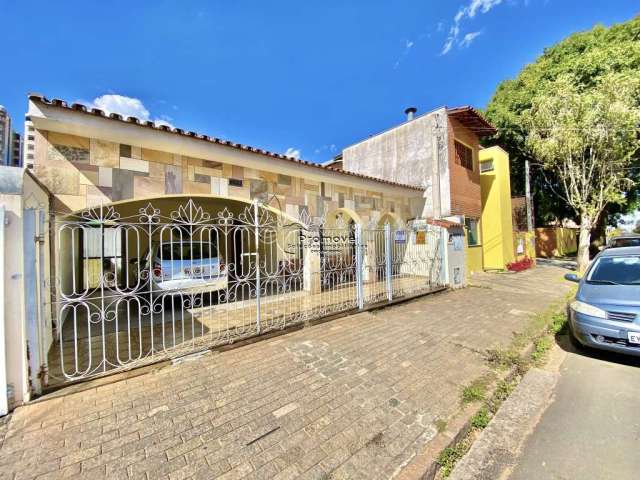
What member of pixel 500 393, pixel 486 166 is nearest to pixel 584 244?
pixel 486 166

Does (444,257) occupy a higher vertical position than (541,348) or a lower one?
higher

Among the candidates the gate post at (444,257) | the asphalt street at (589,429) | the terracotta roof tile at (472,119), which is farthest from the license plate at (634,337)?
the terracotta roof tile at (472,119)

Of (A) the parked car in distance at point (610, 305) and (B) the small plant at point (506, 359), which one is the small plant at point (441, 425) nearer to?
(B) the small plant at point (506, 359)

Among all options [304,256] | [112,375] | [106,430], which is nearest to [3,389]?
[112,375]

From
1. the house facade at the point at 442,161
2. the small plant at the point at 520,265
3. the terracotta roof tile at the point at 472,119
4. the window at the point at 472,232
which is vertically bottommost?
the small plant at the point at 520,265

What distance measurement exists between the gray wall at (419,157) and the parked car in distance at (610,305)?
21.2 feet

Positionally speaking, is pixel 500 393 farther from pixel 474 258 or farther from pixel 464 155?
pixel 464 155

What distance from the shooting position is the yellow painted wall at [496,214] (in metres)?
13.2

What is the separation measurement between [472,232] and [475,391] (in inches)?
435

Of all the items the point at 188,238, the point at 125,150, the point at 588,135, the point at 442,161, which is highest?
the point at 588,135

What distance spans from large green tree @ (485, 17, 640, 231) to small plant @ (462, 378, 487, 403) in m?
12.9

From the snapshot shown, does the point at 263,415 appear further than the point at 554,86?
No

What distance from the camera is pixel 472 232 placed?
1257cm

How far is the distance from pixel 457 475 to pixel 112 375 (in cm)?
375
